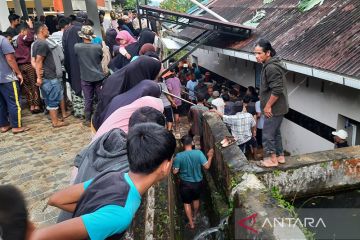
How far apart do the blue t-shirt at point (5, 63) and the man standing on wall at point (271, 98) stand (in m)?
4.05

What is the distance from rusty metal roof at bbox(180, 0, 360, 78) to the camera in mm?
4719

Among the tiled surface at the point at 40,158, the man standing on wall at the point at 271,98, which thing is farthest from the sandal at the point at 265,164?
the tiled surface at the point at 40,158

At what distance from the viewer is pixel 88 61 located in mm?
5445

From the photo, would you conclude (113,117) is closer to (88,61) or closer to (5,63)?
(88,61)

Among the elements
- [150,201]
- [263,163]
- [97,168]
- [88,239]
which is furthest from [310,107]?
[88,239]

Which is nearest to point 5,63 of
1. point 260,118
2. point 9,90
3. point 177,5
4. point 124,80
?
point 9,90

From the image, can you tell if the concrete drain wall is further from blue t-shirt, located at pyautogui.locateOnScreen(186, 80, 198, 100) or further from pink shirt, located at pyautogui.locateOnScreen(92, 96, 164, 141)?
blue t-shirt, located at pyautogui.locateOnScreen(186, 80, 198, 100)

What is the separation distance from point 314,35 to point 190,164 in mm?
3143

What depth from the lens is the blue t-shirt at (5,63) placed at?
5328mm

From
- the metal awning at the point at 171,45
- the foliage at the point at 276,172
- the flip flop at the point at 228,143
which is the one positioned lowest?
the foliage at the point at 276,172

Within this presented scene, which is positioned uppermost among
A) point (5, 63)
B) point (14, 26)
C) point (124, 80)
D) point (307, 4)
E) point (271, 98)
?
point (14, 26)

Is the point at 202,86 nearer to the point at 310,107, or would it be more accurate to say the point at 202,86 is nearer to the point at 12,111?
the point at 310,107

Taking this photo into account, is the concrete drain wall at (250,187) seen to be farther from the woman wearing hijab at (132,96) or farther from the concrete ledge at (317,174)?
the woman wearing hijab at (132,96)

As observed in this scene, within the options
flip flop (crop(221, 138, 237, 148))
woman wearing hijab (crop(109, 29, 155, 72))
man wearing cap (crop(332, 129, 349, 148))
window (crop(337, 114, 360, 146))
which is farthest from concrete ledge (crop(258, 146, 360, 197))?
woman wearing hijab (crop(109, 29, 155, 72))
